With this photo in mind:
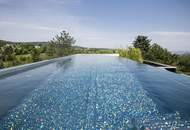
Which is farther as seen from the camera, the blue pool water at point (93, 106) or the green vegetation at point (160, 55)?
the green vegetation at point (160, 55)

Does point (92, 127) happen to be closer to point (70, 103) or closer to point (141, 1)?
point (70, 103)

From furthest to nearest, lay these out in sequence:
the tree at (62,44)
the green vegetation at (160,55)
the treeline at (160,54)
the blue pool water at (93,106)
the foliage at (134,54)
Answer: the treeline at (160,54) → the green vegetation at (160,55) → the tree at (62,44) → the foliage at (134,54) → the blue pool water at (93,106)

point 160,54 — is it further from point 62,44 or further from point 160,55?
point 62,44

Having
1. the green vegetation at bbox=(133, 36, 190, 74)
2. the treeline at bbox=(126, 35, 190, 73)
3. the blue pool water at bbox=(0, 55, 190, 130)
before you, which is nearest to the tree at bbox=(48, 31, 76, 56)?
the green vegetation at bbox=(133, 36, 190, 74)

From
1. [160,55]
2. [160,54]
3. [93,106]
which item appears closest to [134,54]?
[93,106]

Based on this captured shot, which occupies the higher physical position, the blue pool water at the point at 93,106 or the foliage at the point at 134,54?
the foliage at the point at 134,54

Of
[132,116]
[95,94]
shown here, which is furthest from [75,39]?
[132,116]

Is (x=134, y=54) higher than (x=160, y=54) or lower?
higher

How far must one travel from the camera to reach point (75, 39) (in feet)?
72.6

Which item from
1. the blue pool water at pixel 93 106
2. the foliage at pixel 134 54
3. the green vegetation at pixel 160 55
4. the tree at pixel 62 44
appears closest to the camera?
the blue pool water at pixel 93 106

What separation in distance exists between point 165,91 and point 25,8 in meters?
11.5

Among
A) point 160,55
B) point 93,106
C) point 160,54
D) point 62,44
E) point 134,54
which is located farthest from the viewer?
point 160,54

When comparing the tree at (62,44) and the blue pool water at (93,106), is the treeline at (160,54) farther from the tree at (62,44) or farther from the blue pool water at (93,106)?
the blue pool water at (93,106)

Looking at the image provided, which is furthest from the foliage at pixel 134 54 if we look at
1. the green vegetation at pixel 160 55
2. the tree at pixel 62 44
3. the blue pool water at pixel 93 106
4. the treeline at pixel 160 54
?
the blue pool water at pixel 93 106
